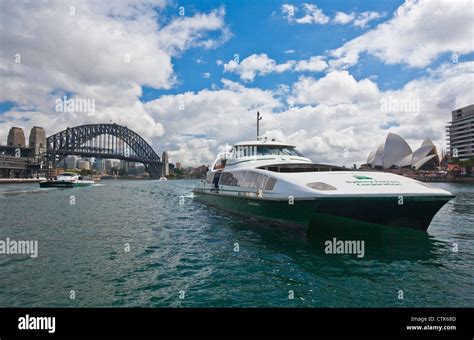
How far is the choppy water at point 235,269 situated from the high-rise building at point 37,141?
156 meters

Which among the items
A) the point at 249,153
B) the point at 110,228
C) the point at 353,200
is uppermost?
the point at 249,153

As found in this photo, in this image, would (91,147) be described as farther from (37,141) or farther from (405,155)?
(405,155)

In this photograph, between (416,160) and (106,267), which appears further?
(416,160)

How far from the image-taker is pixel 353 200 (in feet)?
37.7

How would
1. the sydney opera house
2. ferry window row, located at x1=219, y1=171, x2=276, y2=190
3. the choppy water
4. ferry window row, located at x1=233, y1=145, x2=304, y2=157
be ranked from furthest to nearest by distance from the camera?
the sydney opera house, ferry window row, located at x1=233, y1=145, x2=304, y2=157, ferry window row, located at x1=219, y1=171, x2=276, y2=190, the choppy water

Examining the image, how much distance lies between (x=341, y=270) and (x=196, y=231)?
8239 millimetres

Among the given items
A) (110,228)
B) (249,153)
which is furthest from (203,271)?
(249,153)

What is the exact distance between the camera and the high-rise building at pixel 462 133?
148m

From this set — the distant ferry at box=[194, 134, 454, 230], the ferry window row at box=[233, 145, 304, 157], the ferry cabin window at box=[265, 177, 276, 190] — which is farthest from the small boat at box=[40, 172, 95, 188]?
the ferry cabin window at box=[265, 177, 276, 190]

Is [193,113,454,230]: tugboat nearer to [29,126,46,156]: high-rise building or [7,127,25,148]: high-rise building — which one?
[29,126,46,156]: high-rise building

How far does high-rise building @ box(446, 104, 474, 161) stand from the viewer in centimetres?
14825

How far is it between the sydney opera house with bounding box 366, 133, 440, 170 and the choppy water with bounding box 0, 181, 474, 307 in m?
130
